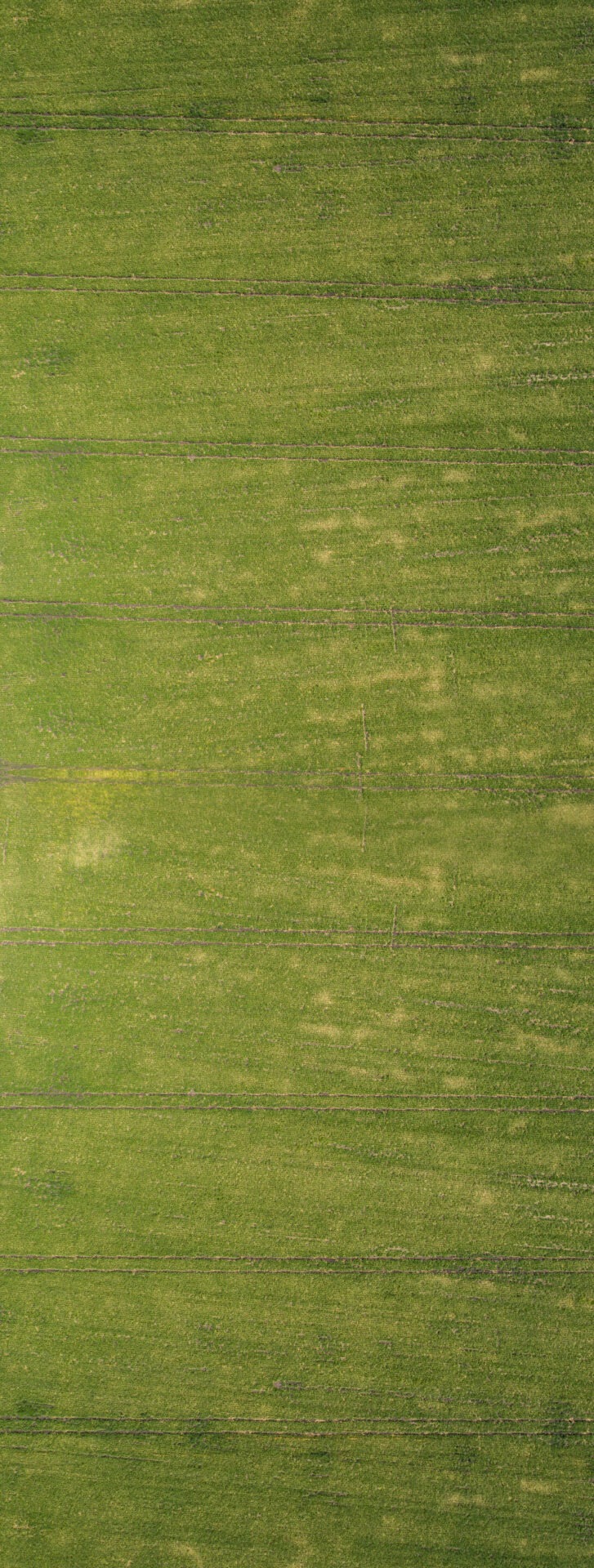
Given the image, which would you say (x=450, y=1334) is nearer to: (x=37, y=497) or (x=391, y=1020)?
(x=391, y=1020)

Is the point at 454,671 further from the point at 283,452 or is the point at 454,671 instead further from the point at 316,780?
the point at 283,452

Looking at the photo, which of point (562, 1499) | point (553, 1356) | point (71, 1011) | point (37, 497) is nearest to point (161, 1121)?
point (71, 1011)

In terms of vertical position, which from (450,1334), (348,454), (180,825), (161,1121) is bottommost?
(450,1334)

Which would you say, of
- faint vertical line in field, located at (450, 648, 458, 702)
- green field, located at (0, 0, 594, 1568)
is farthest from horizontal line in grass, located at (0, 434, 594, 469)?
faint vertical line in field, located at (450, 648, 458, 702)

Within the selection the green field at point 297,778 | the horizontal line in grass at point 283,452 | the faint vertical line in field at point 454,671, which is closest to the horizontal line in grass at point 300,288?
the green field at point 297,778

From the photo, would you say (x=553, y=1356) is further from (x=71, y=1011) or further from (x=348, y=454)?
(x=348, y=454)

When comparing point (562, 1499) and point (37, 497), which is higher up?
point (37, 497)

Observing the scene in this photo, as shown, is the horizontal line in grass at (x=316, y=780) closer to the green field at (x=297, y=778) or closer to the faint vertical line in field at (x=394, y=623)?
the green field at (x=297, y=778)

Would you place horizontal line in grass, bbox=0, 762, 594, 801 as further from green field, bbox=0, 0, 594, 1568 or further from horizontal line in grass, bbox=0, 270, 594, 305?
horizontal line in grass, bbox=0, 270, 594, 305
